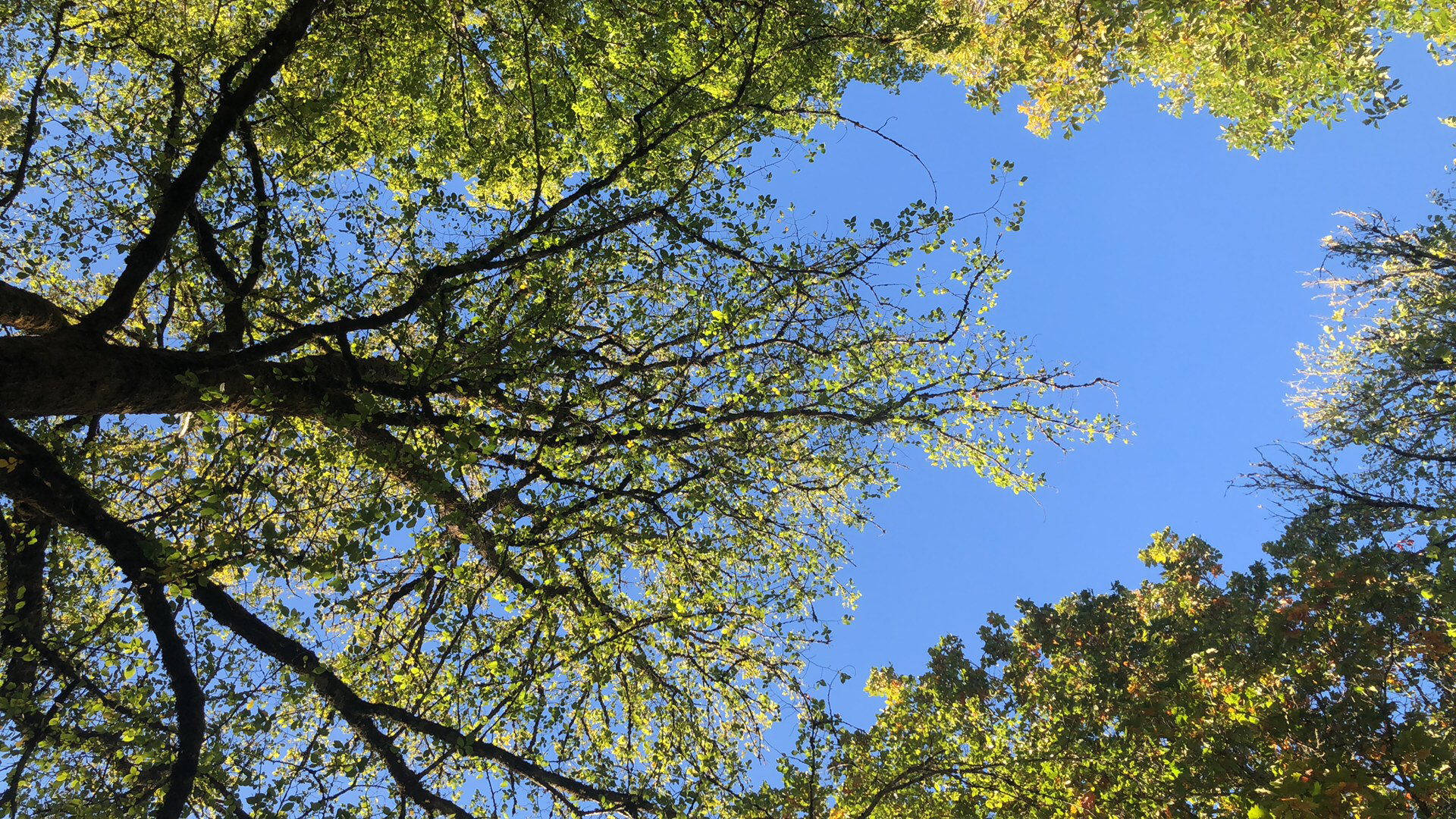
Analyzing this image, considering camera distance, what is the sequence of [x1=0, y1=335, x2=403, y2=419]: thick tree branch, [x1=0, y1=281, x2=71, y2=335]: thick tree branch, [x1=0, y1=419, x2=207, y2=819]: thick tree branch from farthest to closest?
1. [x1=0, y1=419, x2=207, y2=819]: thick tree branch
2. [x1=0, y1=281, x2=71, y2=335]: thick tree branch
3. [x1=0, y1=335, x2=403, y2=419]: thick tree branch

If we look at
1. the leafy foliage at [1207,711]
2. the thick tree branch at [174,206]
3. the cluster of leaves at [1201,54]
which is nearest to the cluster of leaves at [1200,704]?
the leafy foliage at [1207,711]

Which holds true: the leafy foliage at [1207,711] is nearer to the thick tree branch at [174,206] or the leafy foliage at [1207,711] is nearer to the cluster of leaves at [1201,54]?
the cluster of leaves at [1201,54]

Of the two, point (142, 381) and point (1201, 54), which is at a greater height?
point (1201, 54)

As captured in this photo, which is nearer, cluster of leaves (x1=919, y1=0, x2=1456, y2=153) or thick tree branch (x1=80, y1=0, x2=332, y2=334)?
thick tree branch (x1=80, y1=0, x2=332, y2=334)

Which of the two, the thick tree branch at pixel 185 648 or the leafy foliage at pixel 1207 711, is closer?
the leafy foliage at pixel 1207 711

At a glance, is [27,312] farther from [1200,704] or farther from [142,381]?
[1200,704]

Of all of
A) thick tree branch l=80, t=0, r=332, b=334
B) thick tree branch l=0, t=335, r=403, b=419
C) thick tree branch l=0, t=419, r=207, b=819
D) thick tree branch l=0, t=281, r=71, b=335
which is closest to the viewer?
thick tree branch l=0, t=335, r=403, b=419

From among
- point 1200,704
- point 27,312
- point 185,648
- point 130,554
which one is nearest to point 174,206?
point 27,312

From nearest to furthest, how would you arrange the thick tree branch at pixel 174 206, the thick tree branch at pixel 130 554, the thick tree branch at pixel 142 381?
the thick tree branch at pixel 142 381 → the thick tree branch at pixel 174 206 → the thick tree branch at pixel 130 554

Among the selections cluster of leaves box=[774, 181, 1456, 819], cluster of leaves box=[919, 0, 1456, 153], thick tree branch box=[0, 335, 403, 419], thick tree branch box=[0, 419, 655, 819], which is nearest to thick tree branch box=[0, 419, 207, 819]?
thick tree branch box=[0, 419, 655, 819]

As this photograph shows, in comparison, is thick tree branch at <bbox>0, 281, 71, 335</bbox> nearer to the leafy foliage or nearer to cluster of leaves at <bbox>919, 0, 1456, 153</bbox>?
the leafy foliage

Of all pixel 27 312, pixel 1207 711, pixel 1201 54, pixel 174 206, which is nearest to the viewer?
pixel 27 312

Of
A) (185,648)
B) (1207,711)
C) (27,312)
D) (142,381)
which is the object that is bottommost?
(1207,711)

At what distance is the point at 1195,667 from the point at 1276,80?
23.3 ft
